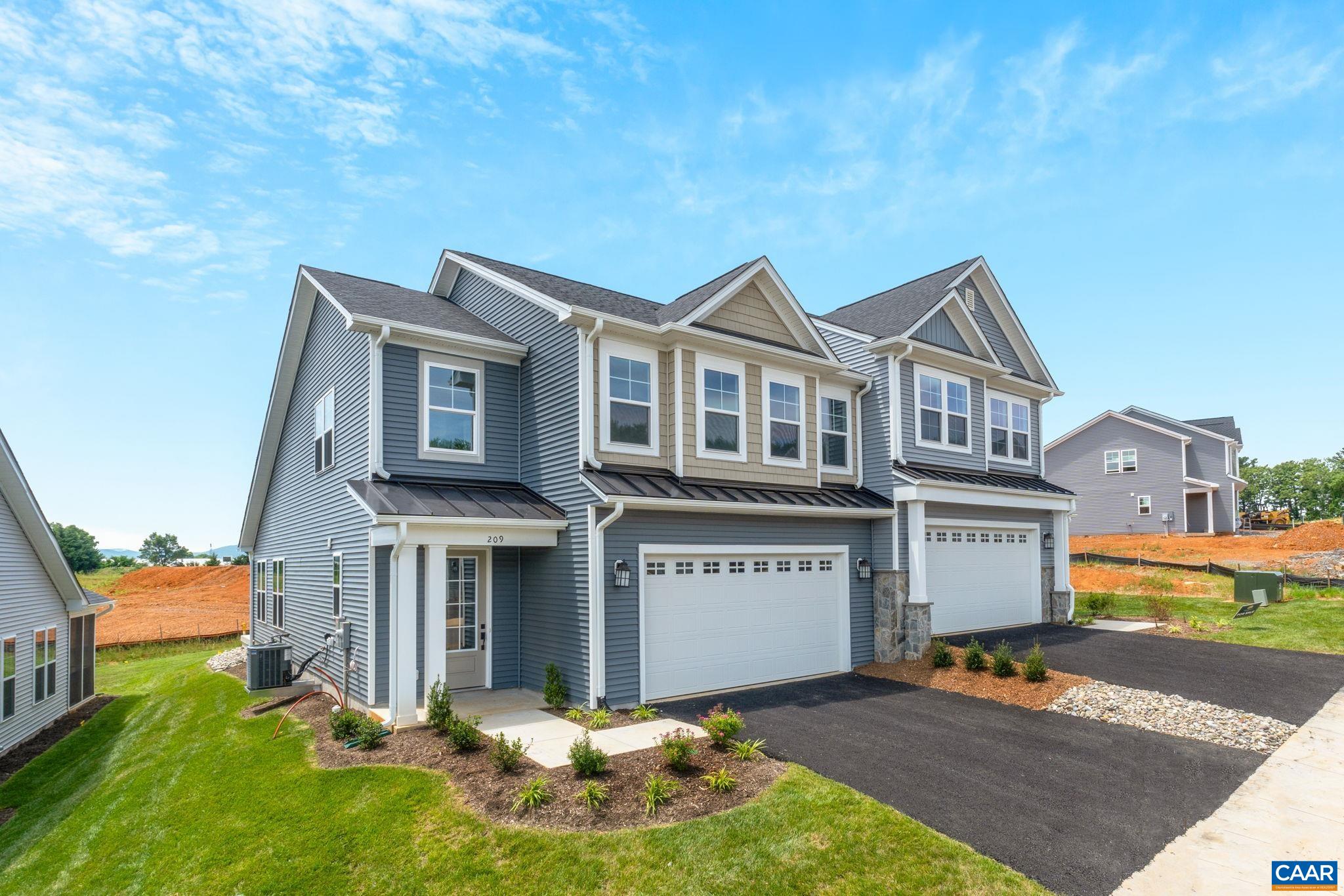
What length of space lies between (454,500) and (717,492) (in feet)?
14.0

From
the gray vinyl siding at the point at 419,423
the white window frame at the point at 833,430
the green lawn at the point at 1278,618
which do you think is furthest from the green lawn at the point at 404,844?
the green lawn at the point at 1278,618

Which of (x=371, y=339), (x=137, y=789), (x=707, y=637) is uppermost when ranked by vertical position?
(x=371, y=339)

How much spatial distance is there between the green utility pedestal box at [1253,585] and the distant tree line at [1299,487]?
5610 centimetres

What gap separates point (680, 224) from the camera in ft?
58.6

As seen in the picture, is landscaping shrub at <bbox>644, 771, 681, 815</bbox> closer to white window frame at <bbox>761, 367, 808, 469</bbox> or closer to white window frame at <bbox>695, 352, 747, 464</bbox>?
white window frame at <bbox>695, 352, 747, 464</bbox>

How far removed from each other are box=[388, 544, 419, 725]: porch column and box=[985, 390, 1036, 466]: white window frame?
13587 mm

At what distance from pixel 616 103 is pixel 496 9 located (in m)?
3.43

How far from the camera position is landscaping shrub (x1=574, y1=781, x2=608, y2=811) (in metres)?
6.73

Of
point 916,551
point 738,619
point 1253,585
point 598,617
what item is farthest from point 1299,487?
point 598,617

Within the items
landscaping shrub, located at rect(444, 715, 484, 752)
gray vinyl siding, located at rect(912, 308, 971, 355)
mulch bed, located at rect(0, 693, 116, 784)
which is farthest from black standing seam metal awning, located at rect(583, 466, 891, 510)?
mulch bed, located at rect(0, 693, 116, 784)

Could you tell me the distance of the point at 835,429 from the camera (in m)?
14.9

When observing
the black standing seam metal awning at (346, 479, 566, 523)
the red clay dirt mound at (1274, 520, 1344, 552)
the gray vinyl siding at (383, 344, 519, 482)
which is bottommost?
the red clay dirt mound at (1274, 520, 1344, 552)

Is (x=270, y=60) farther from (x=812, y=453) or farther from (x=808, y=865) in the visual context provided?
(x=808, y=865)

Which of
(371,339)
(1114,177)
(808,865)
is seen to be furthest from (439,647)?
(1114,177)
